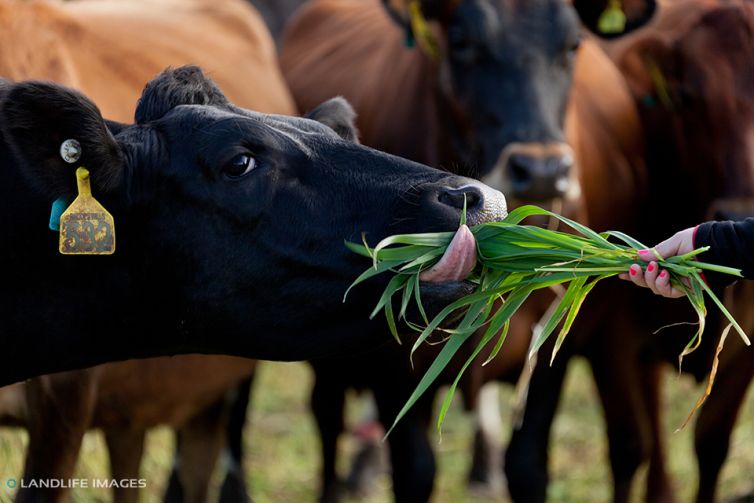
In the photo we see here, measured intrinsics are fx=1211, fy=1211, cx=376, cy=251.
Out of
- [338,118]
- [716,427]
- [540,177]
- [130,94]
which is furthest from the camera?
[716,427]

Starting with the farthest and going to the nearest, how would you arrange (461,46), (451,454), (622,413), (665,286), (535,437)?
(451,454) → (622,413) → (535,437) → (461,46) → (665,286)

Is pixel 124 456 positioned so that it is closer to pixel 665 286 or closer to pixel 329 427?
pixel 329 427

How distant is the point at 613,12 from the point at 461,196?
2.54 metres

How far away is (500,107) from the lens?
4.04 metres

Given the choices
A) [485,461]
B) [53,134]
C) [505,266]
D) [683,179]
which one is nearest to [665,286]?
[505,266]

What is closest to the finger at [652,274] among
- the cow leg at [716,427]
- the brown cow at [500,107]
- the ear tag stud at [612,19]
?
the brown cow at [500,107]

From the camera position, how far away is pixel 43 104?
2377 millimetres

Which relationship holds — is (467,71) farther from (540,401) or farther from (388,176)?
(388,176)

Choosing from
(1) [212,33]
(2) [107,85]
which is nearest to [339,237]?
(2) [107,85]

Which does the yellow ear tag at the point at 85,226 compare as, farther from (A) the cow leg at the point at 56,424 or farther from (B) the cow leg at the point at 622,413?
(B) the cow leg at the point at 622,413

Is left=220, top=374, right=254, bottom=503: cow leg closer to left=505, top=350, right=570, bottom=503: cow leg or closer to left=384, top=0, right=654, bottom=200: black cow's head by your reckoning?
left=505, top=350, right=570, bottom=503: cow leg

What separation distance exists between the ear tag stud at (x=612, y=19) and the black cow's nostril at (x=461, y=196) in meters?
2.50

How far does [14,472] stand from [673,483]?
9.22 ft

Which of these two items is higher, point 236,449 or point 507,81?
point 507,81
